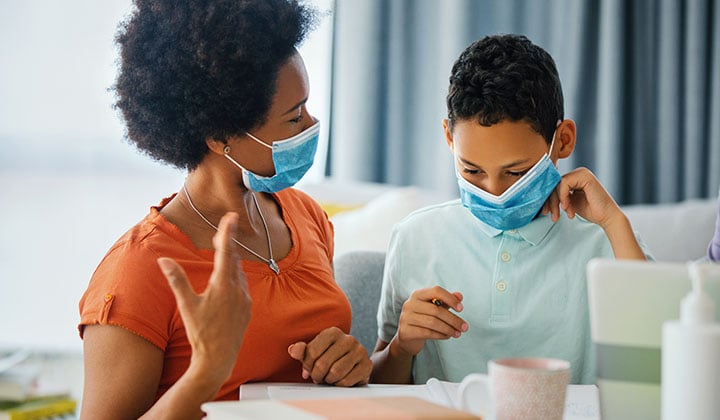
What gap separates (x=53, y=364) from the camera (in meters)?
3.10

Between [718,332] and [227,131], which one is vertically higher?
[227,131]

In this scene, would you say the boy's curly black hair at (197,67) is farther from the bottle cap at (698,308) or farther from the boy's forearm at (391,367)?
the bottle cap at (698,308)

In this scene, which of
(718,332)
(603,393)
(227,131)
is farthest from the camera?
(227,131)

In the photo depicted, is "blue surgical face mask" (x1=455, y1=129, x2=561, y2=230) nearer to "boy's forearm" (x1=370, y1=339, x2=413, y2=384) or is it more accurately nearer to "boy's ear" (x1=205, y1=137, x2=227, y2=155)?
"boy's forearm" (x1=370, y1=339, x2=413, y2=384)

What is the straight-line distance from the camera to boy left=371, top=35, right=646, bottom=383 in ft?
4.27

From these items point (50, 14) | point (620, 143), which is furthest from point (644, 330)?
point (50, 14)

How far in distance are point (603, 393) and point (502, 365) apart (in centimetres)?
10

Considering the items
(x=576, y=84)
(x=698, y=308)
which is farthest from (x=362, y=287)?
(x=576, y=84)

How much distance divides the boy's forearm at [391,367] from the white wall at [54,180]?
5.80 feet

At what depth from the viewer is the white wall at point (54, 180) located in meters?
3.04

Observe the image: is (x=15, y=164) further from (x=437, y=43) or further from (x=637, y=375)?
(x=637, y=375)

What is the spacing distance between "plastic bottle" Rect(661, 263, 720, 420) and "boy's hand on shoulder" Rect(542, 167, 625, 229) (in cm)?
52

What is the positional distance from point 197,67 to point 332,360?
463 millimetres

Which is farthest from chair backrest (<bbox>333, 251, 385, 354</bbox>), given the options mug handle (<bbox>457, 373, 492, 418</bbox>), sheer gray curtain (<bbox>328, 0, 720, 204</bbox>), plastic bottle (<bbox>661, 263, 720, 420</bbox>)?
sheer gray curtain (<bbox>328, 0, 720, 204</bbox>)
